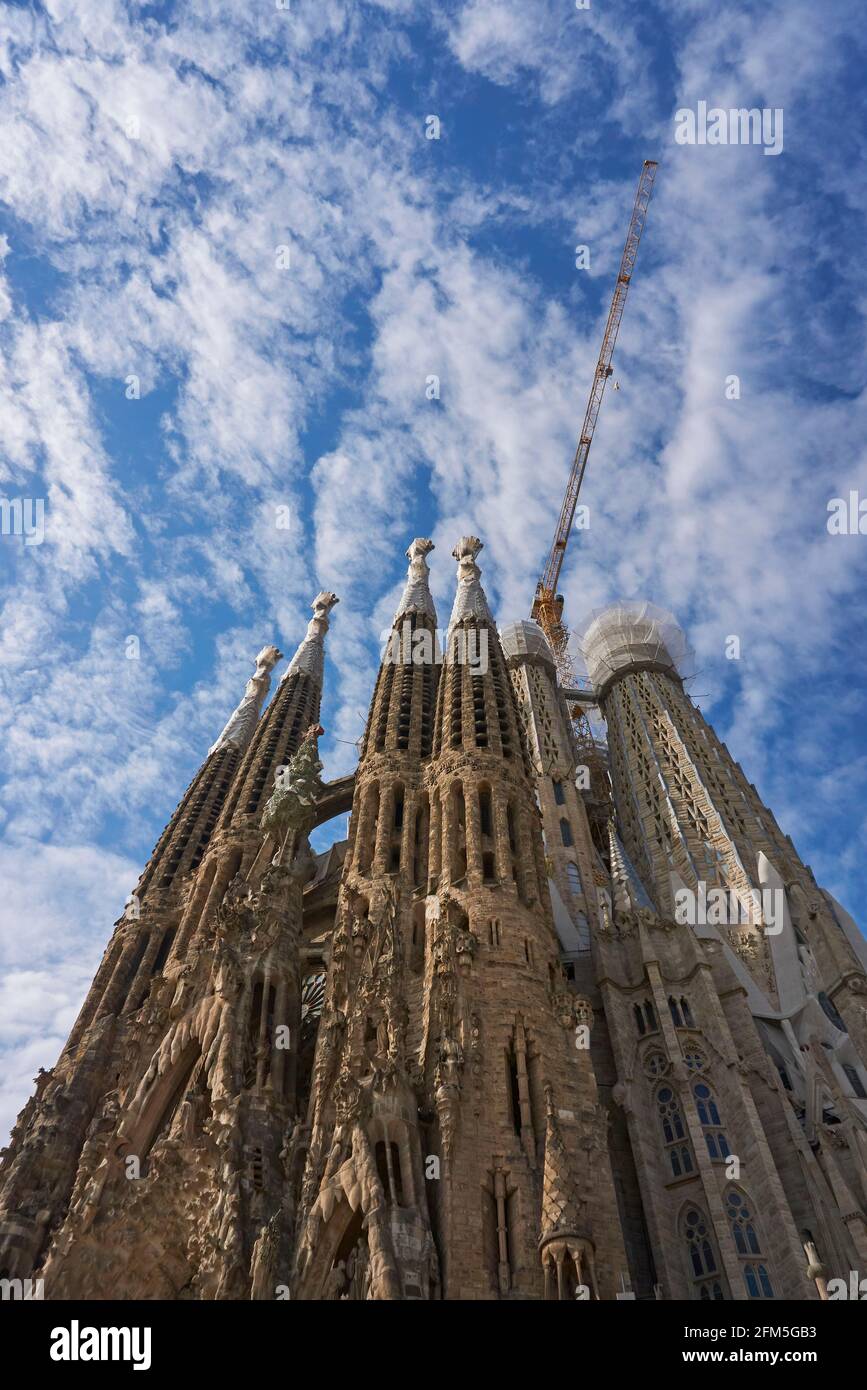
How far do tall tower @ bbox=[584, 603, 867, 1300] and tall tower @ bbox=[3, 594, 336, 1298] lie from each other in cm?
1008

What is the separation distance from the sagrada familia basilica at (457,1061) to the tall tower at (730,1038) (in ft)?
0.29

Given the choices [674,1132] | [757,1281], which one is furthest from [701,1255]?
Answer: [674,1132]

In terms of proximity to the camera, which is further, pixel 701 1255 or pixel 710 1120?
pixel 710 1120

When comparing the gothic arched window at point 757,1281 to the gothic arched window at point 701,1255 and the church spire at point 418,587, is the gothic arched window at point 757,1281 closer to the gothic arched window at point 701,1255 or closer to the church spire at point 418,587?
the gothic arched window at point 701,1255

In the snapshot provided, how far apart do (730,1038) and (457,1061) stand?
8703 millimetres

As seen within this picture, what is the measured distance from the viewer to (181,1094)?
96.5 ft

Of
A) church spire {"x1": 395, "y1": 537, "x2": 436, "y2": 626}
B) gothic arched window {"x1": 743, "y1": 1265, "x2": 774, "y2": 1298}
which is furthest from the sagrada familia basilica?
church spire {"x1": 395, "y1": 537, "x2": 436, "y2": 626}

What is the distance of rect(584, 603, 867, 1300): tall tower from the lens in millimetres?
24203

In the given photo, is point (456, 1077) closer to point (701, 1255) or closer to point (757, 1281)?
point (701, 1255)

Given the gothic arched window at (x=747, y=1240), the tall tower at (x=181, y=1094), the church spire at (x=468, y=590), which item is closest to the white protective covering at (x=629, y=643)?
the church spire at (x=468, y=590)

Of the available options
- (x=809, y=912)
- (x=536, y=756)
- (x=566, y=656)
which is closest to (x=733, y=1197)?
(x=809, y=912)

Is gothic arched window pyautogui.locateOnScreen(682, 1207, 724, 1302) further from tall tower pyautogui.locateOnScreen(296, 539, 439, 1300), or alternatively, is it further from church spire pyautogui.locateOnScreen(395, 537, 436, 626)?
church spire pyautogui.locateOnScreen(395, 537, 436, 626)
